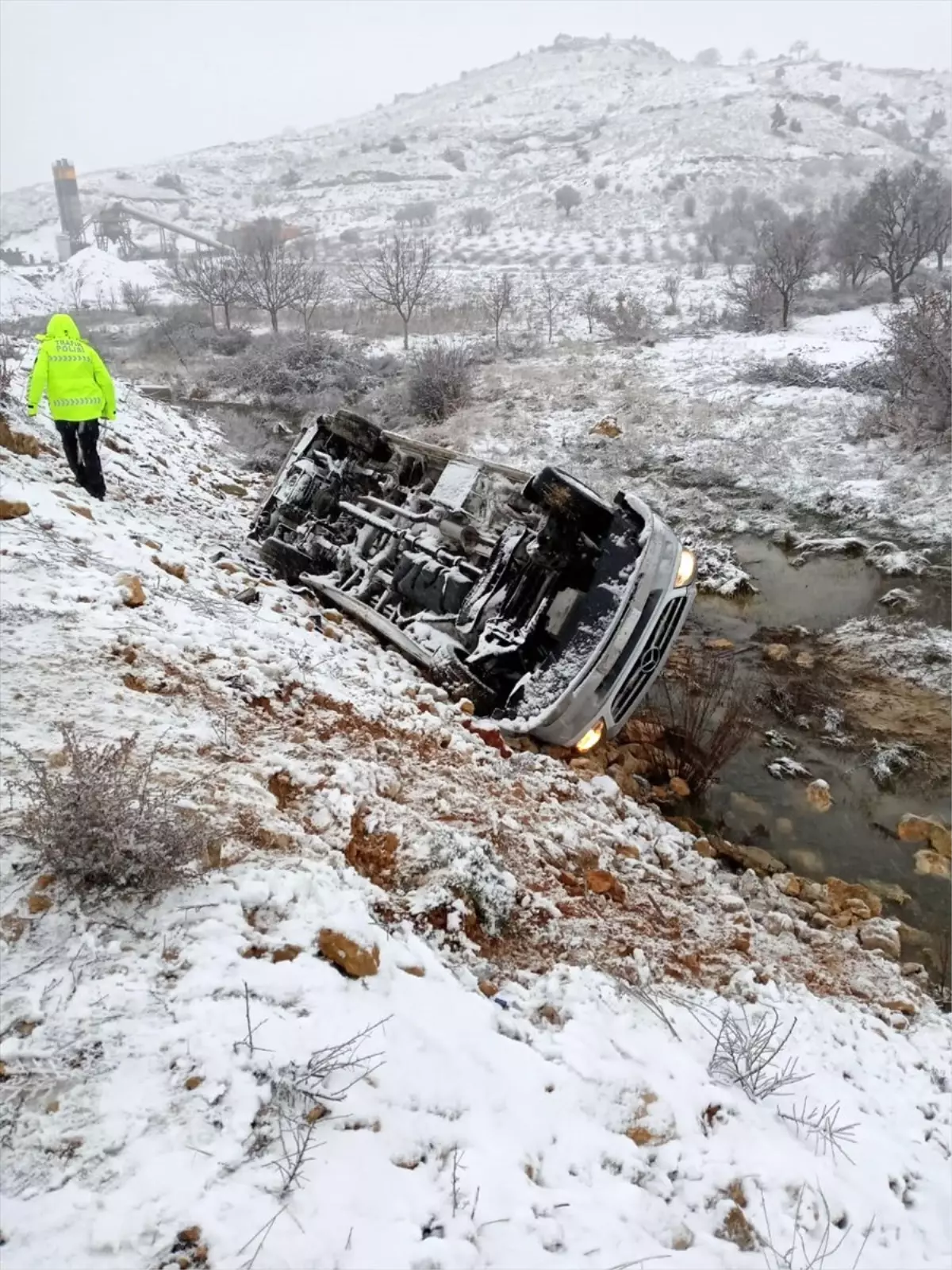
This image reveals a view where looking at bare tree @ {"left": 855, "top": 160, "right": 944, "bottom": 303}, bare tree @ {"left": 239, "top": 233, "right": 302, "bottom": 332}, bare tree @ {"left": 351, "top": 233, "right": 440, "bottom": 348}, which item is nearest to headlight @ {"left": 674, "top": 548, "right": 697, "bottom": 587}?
bare tree @ {"left": 351, "top": 233, "right": 440, "bottom": 348}

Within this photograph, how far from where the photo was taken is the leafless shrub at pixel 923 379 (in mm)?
11891

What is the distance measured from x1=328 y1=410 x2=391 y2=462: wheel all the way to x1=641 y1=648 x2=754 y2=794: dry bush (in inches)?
150

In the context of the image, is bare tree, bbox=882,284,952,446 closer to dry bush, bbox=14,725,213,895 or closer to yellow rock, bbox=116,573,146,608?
yellow rock, bbox=116,573,146,608

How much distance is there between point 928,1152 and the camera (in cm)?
289

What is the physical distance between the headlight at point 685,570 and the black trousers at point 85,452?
4754 mm

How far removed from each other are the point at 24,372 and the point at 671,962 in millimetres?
10744

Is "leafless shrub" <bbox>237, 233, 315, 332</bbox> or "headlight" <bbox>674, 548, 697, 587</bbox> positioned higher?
→ "leafless shrub" <bbox>237, 233, 315, 332</bbox>

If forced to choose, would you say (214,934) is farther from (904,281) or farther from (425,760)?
(904,281)

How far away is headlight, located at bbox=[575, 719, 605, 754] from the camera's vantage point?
475 centimetres

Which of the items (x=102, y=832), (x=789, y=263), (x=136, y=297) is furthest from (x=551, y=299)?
(x=102, y=832)

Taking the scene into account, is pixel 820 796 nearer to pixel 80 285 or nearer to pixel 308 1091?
pixel 308 1091

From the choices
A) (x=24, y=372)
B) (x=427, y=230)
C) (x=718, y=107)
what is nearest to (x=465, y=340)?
(x=24, y=372)

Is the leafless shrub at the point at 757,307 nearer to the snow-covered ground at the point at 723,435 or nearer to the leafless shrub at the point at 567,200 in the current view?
the snow-covered ground at the point at 723,435

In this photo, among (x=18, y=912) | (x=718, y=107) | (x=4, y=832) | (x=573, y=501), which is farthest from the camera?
(x=718, y=107)
